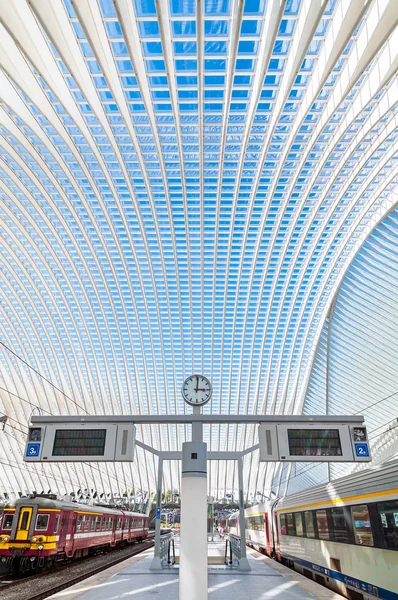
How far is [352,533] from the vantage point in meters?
12.1

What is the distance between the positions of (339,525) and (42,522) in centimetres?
1211

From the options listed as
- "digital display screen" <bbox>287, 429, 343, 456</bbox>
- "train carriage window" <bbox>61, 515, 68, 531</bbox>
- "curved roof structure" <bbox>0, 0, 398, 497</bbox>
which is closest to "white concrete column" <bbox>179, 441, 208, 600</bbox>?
"digital display screen" <bbox>287, 429, 343, 456</bbox>

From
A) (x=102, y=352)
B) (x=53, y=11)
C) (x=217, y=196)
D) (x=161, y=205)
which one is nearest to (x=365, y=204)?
(x=217, y=196)

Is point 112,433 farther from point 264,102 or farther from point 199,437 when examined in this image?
point 264,102

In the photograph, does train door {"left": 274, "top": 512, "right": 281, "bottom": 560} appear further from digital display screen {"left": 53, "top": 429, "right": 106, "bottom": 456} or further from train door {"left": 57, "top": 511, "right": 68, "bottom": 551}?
digital display screen {"left": 53, "top": 429, "right": 106, "bottom": 456}

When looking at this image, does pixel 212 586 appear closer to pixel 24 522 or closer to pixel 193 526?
pixel 193 526

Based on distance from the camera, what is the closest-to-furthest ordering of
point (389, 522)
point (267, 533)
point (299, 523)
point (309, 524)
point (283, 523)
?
point (389, 522)
point (309, 524)
point (299, 523)
point (283, 523)
point (267, 533)

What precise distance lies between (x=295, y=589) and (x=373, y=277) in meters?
24.7

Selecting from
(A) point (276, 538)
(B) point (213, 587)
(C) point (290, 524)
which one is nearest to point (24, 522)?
(B) point (213, 587)

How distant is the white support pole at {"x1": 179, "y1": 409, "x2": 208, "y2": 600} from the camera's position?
8.55 meters

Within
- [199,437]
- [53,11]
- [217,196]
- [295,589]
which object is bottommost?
[295,589]

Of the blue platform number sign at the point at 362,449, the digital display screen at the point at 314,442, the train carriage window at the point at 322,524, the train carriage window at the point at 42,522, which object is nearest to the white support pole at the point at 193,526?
the digital display screen at the point at 314,442

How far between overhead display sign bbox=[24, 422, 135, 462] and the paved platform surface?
11.7 feet

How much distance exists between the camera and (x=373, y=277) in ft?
108
